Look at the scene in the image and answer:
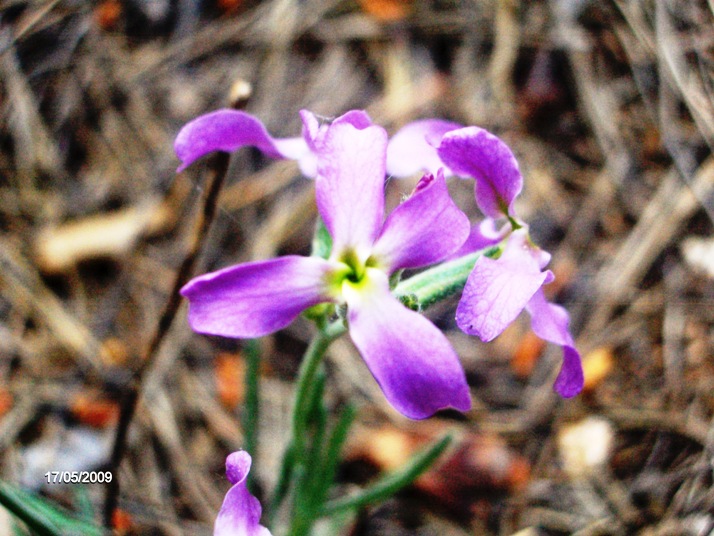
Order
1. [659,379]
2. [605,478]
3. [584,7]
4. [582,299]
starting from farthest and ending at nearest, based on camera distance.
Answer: [584,7] < [582,299] < [659,379] < [605,478]

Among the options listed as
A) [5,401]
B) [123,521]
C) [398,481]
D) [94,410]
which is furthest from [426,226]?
[5,401]

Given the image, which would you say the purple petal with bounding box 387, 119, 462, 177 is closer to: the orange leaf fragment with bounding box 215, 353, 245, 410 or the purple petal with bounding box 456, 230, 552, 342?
the purple petal with bounding box 456, 230, 552, 342

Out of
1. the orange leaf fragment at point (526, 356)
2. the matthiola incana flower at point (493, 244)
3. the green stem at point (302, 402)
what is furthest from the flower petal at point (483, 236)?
the orange leaf fragment at point (526, 356)

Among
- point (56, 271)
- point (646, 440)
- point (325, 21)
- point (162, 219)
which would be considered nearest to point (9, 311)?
point (56, 271)

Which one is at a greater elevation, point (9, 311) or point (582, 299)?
point (9, 311)

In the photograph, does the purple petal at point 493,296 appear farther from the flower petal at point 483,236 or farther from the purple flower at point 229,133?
the purple flower at point 229,133

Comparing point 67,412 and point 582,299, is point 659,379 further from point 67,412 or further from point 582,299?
point 67,412

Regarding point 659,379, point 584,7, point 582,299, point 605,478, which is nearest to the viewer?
point 605,478
